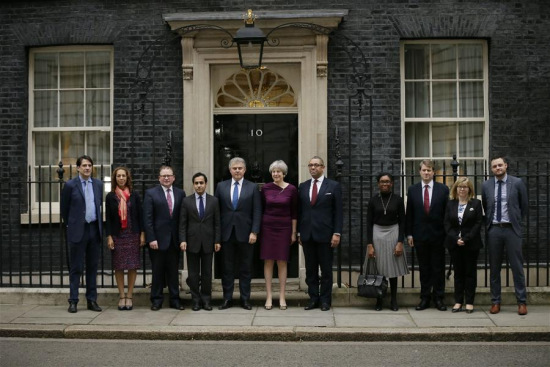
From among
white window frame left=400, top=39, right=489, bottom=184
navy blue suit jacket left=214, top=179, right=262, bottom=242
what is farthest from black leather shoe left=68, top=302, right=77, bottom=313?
white window frame left=400, top=39, right=489, bottom=184

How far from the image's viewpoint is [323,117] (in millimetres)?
11078

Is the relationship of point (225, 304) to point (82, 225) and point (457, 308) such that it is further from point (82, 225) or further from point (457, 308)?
point (457, 308)

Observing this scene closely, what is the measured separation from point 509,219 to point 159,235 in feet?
14.1

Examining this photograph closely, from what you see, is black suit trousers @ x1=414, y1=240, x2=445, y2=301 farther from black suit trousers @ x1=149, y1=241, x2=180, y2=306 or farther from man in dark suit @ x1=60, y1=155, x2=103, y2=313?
man in dark suit @ x1=60, y1=155, x2=103, y2=313

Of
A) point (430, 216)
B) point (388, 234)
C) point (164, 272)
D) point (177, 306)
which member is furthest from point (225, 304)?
point (430, 216)

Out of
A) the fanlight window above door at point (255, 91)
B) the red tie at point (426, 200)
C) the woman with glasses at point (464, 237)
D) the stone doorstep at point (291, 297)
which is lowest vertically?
the stone doorstep at point (291, 297)

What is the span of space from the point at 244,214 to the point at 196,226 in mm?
620

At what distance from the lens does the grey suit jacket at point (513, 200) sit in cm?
938

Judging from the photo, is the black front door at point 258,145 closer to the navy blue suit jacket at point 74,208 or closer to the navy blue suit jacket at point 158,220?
the navy blue suit jacket at point 158,220

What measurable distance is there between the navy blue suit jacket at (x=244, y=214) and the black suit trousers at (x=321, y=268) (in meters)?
0.71

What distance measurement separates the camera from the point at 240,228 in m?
9.80

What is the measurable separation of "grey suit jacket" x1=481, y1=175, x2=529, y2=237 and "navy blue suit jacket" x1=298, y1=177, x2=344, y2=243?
5.90 ft

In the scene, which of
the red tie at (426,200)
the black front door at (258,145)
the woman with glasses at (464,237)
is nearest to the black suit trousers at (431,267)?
the woman with glasses at (464,237)

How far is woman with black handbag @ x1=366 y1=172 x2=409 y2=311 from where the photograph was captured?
961 centimetres
